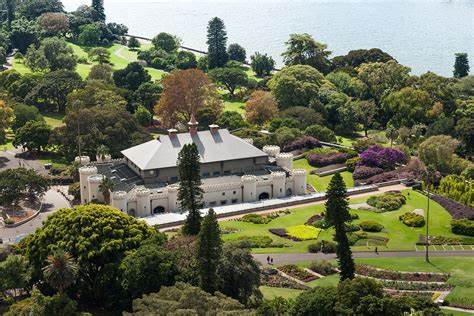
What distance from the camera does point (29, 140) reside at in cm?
9825

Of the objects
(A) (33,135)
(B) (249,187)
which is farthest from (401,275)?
(A) (33,135)

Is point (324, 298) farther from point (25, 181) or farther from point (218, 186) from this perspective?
point (25, 181)

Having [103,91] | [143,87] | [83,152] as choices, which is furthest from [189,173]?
[143,87]

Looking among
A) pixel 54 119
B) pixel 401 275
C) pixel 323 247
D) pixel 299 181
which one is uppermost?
pixel 54 119

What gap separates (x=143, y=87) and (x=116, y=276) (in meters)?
71.5

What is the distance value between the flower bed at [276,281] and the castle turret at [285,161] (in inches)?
Answer: 1119

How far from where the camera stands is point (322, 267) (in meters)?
59.4

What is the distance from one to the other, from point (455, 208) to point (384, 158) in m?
17.8

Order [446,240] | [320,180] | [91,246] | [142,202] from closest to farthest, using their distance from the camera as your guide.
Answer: [91,246] < [446,240] < [142,202] < [320,180]

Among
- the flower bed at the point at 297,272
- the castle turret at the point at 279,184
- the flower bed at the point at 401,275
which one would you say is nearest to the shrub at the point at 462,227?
the flower bed at the point at 401,275

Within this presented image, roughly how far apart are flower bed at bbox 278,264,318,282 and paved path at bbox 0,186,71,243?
88.8 feet

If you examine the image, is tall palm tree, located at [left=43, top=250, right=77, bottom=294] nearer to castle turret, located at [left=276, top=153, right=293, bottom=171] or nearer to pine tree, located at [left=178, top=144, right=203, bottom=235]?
pine tree, located at [left=178, top=144, right=203, bottom=235]

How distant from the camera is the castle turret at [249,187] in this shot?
80062mm

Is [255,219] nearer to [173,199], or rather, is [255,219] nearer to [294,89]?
[173,199]
